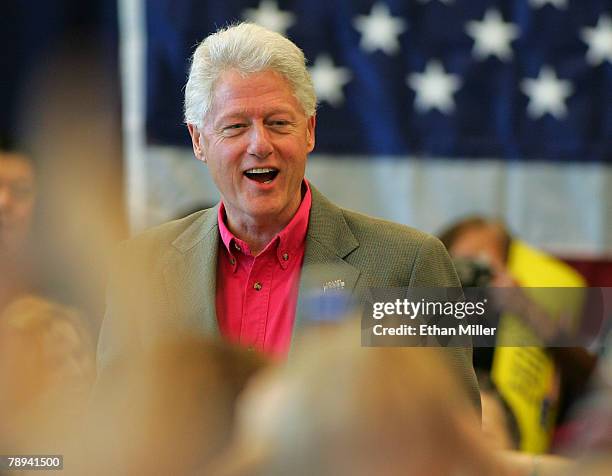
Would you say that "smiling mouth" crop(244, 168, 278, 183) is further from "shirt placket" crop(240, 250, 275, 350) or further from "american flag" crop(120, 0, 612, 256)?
"american flag" crop(120, 0, 612, 256)

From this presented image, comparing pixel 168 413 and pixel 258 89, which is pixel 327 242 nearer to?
pixel 258 89

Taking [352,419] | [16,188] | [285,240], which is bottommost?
[352,419]

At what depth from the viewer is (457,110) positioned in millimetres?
4035

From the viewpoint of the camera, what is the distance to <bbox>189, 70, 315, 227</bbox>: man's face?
1.86 meters

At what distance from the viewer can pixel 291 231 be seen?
1912 millimetres

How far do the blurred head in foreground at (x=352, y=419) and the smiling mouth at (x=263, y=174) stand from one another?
118 centimetres

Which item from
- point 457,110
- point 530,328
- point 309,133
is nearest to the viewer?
point 309,133

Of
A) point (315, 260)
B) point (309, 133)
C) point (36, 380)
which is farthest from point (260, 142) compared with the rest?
point (36, 380)

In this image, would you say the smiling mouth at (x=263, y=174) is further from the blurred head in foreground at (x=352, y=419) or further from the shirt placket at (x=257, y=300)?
the blurred head in foreground at (x=352, y=419)

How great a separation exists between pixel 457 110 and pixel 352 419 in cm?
341

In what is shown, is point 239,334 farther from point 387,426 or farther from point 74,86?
point 74,86

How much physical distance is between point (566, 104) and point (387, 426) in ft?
11.4

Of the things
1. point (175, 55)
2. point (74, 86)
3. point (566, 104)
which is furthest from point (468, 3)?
point (74, 86)

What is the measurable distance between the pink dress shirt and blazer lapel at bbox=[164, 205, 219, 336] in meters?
0.02
